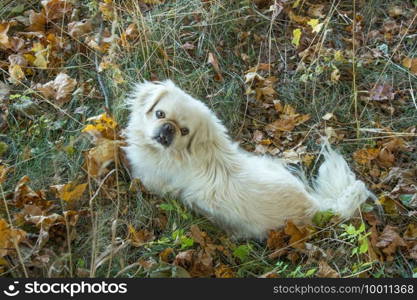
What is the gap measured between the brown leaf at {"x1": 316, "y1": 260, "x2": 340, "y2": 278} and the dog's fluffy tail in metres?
0.39

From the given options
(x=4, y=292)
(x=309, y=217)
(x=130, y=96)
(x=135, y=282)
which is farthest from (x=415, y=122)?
(x=4, y=292)

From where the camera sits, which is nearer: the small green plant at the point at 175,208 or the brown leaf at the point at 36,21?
the small green plant at the point at 175,208

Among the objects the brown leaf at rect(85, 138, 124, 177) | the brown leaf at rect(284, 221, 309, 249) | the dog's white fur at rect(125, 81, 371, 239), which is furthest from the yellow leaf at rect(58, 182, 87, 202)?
the brown leaf at rect(284, 221, 309, 249)

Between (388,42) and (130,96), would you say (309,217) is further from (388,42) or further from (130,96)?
(388,42)

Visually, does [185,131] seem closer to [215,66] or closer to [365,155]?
[215,66]

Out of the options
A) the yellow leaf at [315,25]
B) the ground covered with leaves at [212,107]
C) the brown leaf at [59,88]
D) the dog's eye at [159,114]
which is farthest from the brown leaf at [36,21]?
the yellow leaf at [315,25]

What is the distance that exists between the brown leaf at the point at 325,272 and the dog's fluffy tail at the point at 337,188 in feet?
1.29

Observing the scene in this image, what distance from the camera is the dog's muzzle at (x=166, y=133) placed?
3.42m

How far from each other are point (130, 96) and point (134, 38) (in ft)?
2.01

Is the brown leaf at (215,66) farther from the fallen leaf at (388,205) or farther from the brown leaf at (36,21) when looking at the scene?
the fallen leaf at (388,205)

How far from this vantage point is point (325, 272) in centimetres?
315

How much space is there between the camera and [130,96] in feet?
12.7

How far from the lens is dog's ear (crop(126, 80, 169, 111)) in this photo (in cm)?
359

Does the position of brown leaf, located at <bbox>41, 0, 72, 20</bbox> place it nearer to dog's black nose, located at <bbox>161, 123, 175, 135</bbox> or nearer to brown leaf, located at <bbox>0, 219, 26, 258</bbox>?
dog's black nose, located at <bbox>161, 123, 175, 135</bbox>
